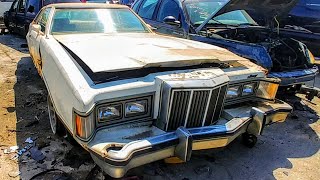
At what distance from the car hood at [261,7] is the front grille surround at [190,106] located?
8.24 feet

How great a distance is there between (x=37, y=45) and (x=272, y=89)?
3078 mm

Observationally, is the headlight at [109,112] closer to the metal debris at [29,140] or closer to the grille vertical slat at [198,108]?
the grille vertical slat at [198,108]

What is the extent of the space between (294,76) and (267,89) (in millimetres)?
1457

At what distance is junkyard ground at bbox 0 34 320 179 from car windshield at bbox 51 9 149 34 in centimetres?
128

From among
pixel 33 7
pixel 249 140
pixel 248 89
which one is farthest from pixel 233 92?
pixel 33 7

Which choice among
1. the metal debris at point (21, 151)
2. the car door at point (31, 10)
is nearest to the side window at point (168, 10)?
the metal debris at point (21, 151)

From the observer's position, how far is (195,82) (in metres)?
2.63

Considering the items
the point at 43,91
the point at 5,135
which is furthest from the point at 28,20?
the point at 5,135

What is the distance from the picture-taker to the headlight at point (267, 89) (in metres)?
3.42

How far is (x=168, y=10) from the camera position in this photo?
6289 mm

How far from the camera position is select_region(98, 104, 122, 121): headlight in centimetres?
252

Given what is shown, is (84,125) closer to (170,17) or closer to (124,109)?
(124,109)

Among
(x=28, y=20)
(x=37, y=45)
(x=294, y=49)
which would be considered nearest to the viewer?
(x=37, y=45)

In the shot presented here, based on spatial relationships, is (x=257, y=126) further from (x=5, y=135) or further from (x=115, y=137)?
(x=5, y=135)
